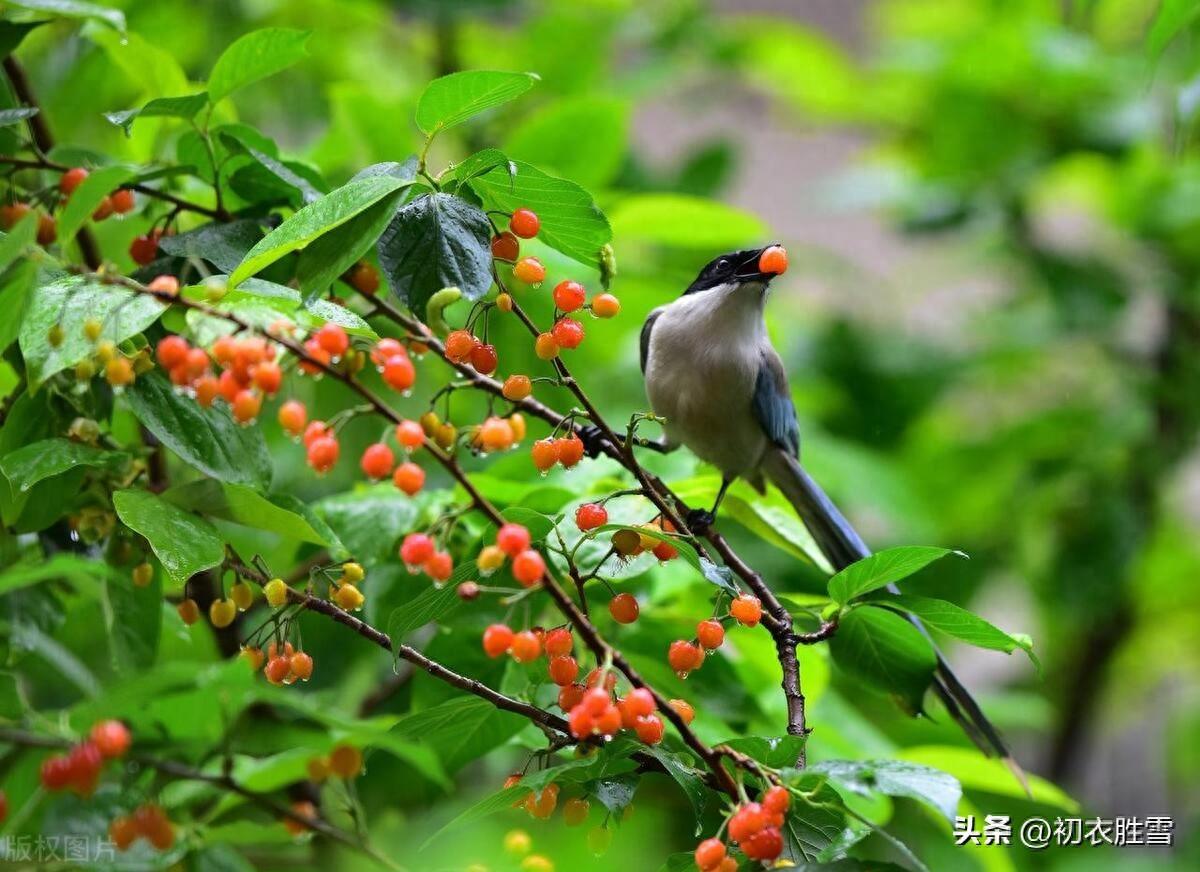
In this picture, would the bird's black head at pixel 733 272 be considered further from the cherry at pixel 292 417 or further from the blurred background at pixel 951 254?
the cherry at pixel 292 417

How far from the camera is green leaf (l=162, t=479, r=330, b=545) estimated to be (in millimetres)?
833

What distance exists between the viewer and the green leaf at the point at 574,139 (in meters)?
1.36

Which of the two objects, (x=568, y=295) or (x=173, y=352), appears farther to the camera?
(x=568, y=295)

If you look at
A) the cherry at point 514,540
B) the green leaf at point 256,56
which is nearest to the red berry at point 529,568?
the cherry at point 514,540

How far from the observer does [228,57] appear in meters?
0.89

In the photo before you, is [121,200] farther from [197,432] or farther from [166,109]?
[197,432]

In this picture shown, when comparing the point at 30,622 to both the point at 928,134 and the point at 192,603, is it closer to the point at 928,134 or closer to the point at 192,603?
the point at 192,603

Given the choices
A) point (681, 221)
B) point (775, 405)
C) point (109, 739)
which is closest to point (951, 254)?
point (681, 221)

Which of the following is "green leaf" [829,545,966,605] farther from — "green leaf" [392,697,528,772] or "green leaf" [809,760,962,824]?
"green leaf" [392,697,528,772]

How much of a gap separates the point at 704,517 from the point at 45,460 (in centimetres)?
49

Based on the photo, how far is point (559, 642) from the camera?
0.78 m

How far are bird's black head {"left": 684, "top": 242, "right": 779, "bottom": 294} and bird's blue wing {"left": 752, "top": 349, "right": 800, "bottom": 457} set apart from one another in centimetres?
9

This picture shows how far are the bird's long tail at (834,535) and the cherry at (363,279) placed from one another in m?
0.46

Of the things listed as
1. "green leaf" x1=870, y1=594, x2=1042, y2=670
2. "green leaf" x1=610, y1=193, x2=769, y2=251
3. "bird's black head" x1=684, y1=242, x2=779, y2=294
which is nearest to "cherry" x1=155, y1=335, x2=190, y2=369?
"green leaf" x1=870, y1=594, x2=1042, y2=670
